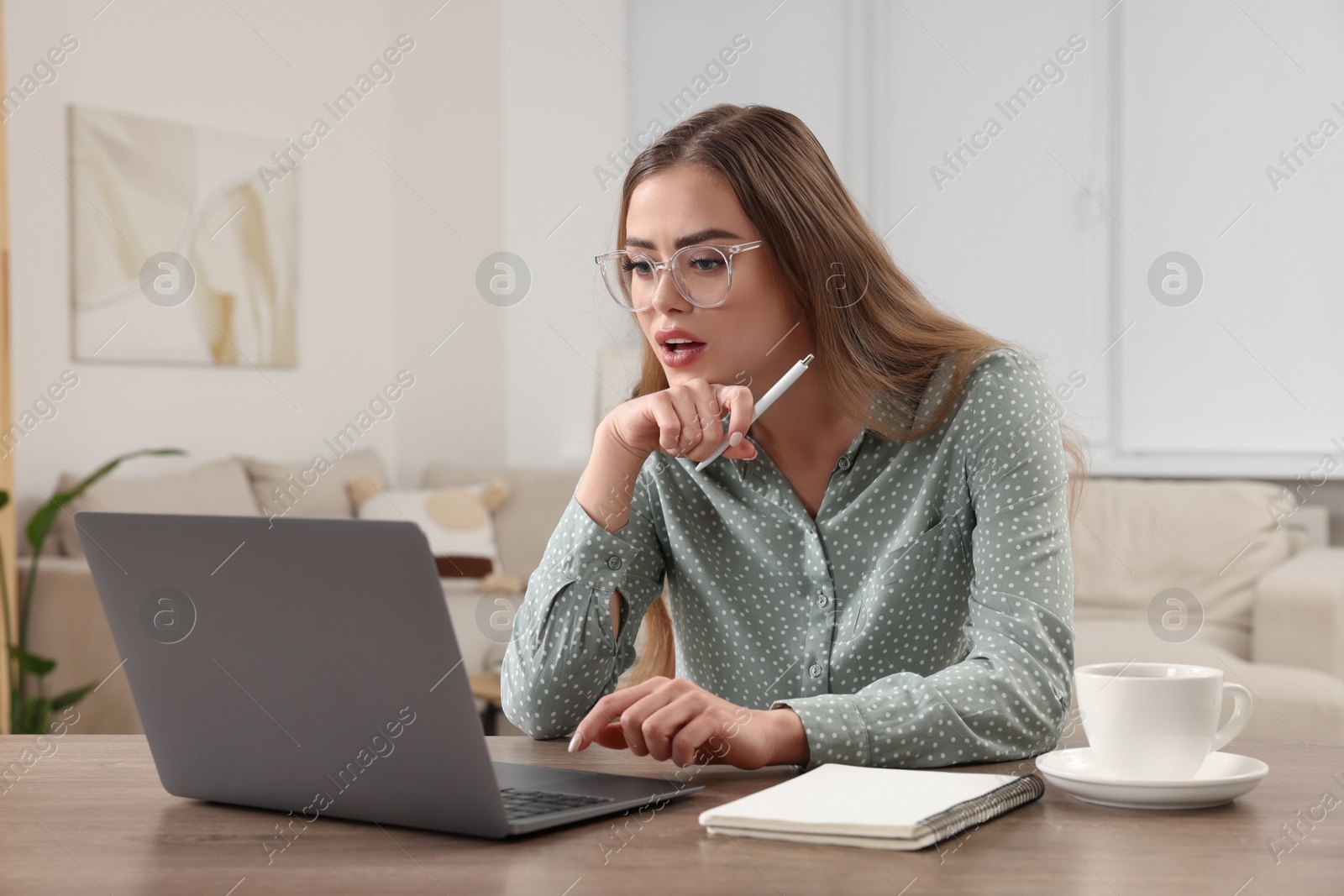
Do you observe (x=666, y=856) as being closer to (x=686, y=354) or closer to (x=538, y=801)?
(x=538, y=801)

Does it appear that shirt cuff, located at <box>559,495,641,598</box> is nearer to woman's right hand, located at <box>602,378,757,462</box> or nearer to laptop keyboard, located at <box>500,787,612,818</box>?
woman's right hand, located at <box>602,378,757,462</box>

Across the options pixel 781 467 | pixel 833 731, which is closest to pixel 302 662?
pixel 833 731

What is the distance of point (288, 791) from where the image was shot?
2.67 feet

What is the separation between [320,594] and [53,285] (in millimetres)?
3249

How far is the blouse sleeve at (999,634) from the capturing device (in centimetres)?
100

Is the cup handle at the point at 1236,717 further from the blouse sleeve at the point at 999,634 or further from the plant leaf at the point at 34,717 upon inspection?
the plant leaf at the point at 34,717

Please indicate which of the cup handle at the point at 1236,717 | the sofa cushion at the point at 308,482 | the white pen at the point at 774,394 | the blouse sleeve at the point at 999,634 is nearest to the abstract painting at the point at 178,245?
the sofa cushion at the point at 308,482

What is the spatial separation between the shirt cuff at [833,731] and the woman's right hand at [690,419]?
32 centimetres

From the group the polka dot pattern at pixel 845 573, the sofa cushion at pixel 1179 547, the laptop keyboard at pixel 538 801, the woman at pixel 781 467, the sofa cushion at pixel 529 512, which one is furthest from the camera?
the sofa cushion at pixel 529 512

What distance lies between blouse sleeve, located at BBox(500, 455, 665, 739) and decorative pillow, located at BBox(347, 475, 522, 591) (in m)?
2.41

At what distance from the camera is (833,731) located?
976 millimetres

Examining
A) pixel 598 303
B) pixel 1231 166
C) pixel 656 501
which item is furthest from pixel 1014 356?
pixel 598 303

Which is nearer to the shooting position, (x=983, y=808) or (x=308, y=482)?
(x=983, y=808)

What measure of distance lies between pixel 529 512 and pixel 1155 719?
3359 mm
